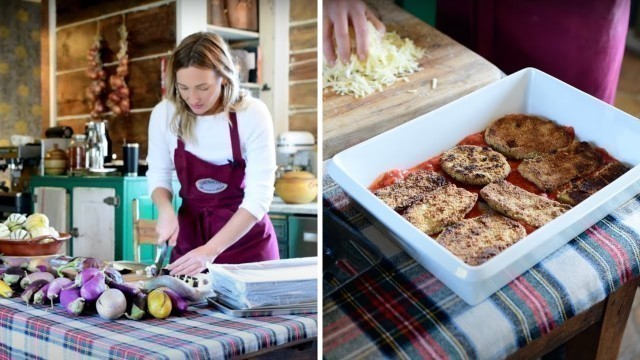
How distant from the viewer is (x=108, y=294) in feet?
3.60

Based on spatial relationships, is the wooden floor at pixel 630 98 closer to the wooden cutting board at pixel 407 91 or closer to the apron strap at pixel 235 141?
the wooden cutting board at pixel 407 91

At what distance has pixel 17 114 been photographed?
255 cm

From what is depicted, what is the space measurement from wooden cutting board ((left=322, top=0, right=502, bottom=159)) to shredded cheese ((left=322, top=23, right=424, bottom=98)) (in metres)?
0.01

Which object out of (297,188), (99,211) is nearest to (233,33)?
(297,188)

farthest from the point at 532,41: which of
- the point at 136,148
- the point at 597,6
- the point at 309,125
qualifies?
the point at 136,148

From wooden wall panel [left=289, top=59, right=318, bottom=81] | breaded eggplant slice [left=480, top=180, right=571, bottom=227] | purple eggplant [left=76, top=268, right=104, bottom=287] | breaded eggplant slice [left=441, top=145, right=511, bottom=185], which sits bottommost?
purple eggplant [left=76, top=268, right=104, bottom=287]

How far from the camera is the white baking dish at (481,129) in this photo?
2.63ft

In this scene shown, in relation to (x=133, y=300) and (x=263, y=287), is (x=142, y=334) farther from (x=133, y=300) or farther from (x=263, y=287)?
(x=263, y=287)

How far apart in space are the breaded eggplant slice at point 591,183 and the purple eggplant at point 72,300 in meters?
0.80

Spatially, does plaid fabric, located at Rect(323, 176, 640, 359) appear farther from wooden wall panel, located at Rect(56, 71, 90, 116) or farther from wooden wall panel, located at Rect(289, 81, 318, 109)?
wooden wall panel, located at Rect(56, 71, 90, 116)

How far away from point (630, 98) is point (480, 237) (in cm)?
37

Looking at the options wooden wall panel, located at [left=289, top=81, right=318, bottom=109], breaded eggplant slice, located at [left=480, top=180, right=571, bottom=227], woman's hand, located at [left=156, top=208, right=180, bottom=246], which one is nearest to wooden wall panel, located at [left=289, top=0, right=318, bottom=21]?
wooden wall panel, located at [left=289, top=81, right=318, bottom=109]

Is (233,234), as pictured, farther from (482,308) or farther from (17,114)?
(17,114)

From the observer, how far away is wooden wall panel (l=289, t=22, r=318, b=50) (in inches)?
75.5
